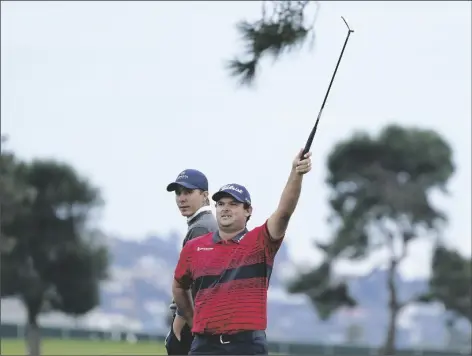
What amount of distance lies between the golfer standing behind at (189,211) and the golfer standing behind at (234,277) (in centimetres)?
127

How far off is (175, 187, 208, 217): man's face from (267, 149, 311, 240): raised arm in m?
1.97

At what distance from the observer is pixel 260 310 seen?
10039mm

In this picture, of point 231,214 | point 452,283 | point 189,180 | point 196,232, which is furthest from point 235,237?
point 452,283

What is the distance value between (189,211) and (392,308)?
6717cm

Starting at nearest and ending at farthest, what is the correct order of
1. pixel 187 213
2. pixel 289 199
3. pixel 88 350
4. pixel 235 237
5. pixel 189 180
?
pixel 289 199 < pixel 235 237 < pixel 189 180 < pixel 187 213 < pixel 88 350

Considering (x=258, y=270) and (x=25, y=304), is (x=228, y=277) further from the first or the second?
(x=25, y=304)

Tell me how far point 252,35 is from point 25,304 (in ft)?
198

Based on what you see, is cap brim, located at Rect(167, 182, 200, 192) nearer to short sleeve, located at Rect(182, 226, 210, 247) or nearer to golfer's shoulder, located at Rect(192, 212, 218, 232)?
golfer's shoulder, located at Rect(192, 212, 218, 232)

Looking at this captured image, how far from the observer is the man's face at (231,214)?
1019cm

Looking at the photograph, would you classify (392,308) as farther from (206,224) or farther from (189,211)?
(206,224)

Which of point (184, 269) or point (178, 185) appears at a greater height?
point (178, 185)

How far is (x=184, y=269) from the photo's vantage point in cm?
1048

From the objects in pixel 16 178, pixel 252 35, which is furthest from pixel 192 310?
pixel 16 178

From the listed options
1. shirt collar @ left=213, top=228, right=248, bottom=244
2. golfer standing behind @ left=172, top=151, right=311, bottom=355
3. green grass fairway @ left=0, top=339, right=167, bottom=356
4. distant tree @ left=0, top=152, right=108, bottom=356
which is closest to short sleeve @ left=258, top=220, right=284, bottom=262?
golfer standing behind @ left=172, top=151, right=311, bottom=355
